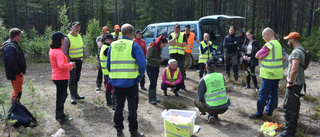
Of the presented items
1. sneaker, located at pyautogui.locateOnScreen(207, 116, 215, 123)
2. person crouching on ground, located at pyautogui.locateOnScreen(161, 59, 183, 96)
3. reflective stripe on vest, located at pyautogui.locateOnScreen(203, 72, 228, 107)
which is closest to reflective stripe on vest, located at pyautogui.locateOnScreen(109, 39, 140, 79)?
reflective stripe on vest, located at pyautogui.locateOnScreen(203, 72, 228, 107)

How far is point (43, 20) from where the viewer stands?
51438mm

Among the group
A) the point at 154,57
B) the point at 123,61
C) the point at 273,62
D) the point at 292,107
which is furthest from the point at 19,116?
the point at 273,62

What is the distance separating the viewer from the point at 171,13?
3750 cm

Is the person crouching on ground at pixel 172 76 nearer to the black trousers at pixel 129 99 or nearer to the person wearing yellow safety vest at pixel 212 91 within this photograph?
the person wearing yellow safety vest at pixel 212 91

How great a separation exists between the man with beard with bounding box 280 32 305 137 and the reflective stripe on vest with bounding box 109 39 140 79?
2712mm

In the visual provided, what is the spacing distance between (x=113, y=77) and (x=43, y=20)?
182ft

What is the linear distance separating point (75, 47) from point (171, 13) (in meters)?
33.3

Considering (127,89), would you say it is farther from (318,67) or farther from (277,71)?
(318,67)

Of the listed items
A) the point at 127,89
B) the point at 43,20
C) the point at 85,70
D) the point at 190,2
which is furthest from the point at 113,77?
the point at 43,20

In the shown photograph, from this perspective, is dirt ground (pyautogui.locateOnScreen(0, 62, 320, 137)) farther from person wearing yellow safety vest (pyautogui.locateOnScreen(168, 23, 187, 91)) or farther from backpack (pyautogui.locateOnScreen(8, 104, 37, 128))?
person wearing yellow safety vest (pyautogui.locateOnScreen(168, 23, 187, 91))

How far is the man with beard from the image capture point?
3.83m

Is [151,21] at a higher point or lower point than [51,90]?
higher

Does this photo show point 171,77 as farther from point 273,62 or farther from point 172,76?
point 273,62

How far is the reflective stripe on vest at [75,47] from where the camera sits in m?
5.53
